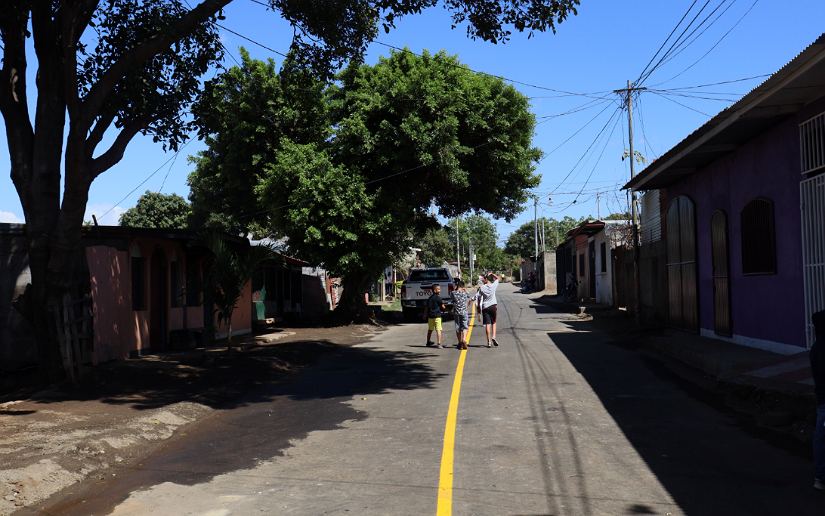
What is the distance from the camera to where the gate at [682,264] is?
17.3m

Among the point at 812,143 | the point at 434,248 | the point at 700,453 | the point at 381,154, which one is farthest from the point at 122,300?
the point at 434,248

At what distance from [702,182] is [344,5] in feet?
31.8

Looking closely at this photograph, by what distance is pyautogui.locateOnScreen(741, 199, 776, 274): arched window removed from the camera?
41.7ft

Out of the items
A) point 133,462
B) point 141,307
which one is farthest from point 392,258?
point 133,462

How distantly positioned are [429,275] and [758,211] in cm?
1713

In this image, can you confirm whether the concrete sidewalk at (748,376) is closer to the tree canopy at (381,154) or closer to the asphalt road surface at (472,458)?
the asphalt road surface at (472,458)

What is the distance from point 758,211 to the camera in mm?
13234

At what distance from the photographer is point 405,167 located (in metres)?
23.4

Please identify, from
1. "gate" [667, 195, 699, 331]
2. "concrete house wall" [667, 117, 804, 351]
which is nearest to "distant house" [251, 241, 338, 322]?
"gate" [667, 195, 699, 331]

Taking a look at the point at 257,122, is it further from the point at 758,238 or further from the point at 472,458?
the point at 472,458

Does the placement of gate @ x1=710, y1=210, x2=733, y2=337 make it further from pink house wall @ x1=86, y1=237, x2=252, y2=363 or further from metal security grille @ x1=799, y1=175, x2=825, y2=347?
pink house wall @ x1=86, y1=237, x2=252, y2=363

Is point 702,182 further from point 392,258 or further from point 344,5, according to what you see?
point 392,258

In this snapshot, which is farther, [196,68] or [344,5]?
[196,68]

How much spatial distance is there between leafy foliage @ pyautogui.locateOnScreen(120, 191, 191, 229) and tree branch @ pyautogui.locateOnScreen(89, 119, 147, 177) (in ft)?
144
